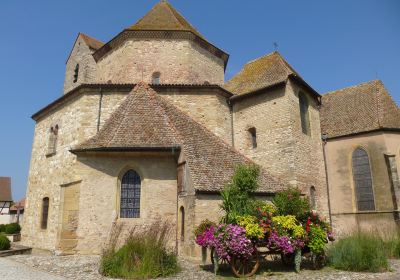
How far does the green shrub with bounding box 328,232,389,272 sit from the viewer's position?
917cm

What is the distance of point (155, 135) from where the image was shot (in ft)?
43.1

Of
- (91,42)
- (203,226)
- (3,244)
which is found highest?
(91,42)

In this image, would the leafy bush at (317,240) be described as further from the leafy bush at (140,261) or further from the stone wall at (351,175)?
the stone wall at (351,175)

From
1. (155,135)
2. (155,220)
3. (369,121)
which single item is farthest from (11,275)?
(369,121)

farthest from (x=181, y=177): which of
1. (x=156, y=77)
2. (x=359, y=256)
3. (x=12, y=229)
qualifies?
(x=12, y=229)

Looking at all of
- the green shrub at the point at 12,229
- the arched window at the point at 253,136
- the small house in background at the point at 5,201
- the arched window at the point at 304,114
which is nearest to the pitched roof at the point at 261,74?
the arched window at the point at 304,114

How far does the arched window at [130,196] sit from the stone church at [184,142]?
0.13 ft

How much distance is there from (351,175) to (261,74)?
802 cm

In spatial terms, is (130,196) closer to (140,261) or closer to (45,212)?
(140,261)

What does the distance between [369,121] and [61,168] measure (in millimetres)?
17423

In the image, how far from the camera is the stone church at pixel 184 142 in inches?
497

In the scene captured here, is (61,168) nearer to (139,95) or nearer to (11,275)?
(139,95)

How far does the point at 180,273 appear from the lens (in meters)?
9.14

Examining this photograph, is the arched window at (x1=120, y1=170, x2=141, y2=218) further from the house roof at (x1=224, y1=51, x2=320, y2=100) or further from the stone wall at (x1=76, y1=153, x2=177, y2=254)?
the house roof at (x1=224, y1=51, x2=320, y2=100)
